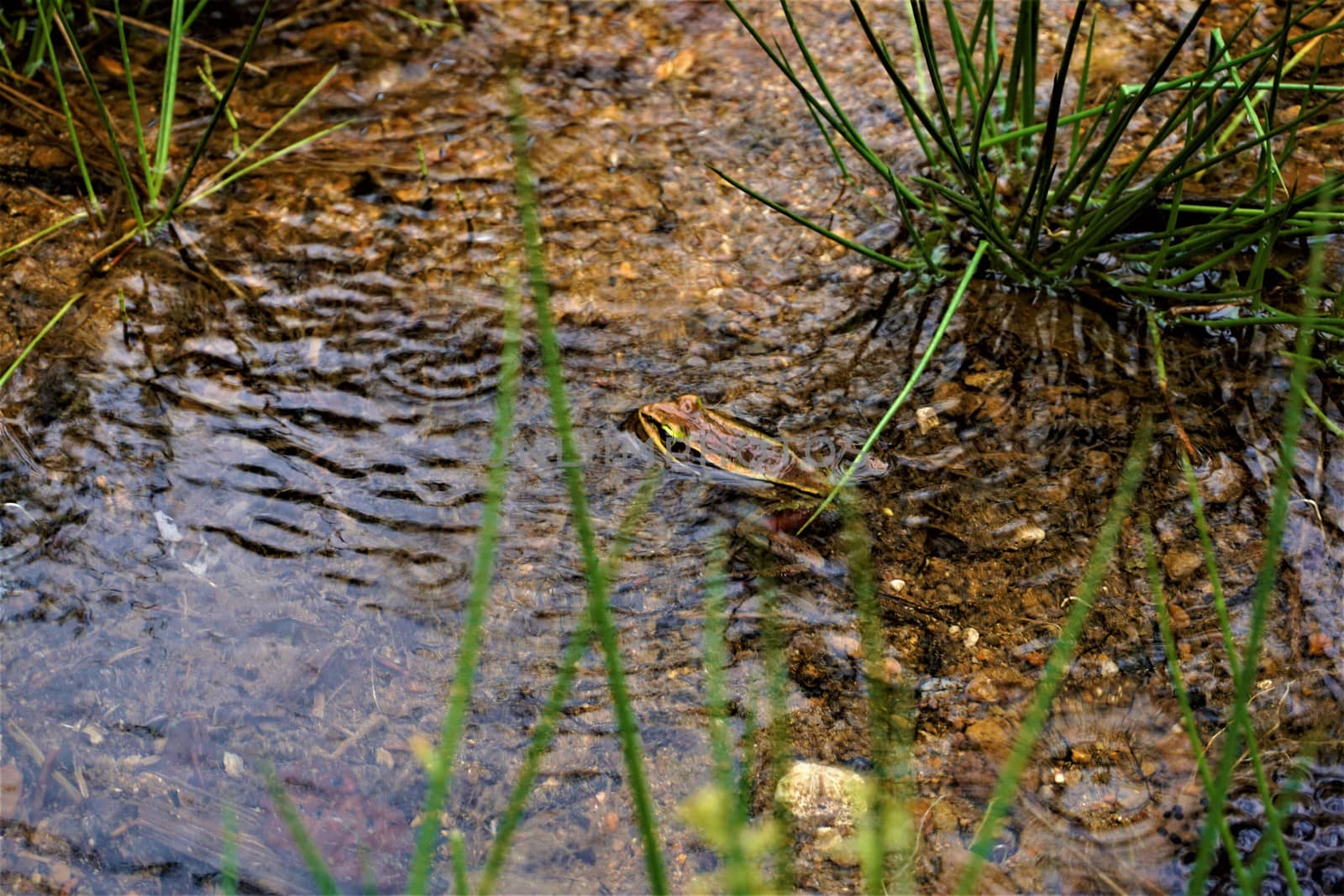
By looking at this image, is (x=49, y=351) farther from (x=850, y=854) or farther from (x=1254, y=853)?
(x=1254, y=853)

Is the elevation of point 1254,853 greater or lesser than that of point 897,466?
lesser

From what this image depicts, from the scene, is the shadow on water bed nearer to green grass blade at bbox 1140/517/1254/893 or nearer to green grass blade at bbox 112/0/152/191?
green grass blade at bbox 1140/517/1254/893

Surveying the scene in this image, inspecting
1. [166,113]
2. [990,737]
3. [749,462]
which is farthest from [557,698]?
[166,113]

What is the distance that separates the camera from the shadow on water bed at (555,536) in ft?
7.06

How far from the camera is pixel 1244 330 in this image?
113 inches

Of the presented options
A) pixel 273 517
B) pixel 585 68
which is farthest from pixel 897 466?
pixel 585 68

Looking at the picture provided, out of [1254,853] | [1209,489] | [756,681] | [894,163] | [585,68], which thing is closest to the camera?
[1254,853]

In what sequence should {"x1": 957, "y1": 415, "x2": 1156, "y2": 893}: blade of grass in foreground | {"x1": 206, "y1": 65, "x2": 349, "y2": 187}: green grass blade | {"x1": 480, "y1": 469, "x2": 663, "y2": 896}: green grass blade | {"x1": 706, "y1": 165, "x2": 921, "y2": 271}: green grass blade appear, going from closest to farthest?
{"x1": 480, "y1": 469, "x2": 663, "y2": 896}: green grass blade
{"x1": 957, "y1": 415, "x2": 1156, "y2": 893}: blade of grass in foreground
{"x1": 706, "y1": 165, "x2": 921, "y2": 271}: green grass blade
{"x1": 206, "y1": 65, "x2": 349, "y2": 187}: green grass blade

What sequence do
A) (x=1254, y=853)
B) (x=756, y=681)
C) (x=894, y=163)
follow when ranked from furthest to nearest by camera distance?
(x=894, y=163), (x=756, y=681), (x=1254, y=853)

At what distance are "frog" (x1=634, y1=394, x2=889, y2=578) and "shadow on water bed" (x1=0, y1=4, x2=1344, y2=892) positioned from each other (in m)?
0.08

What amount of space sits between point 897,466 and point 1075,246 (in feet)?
2.61

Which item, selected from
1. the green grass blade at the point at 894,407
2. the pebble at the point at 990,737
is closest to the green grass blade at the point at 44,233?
the green grass blade at the point at 894,407

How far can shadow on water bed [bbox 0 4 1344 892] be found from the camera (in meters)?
2.15

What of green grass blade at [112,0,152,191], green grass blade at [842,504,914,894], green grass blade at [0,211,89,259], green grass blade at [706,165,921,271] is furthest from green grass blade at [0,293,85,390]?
green grass blade at [842,504,914,894]
